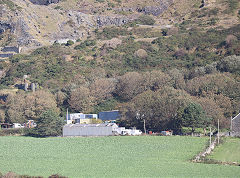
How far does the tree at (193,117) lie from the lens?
71.1m

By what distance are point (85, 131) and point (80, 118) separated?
10.9 meters

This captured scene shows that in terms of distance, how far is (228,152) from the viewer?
183 ft

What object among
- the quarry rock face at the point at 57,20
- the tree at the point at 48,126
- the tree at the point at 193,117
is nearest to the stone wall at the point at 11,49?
the quarry rock face at the point at 57,20

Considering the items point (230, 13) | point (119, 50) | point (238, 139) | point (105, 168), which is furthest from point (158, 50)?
point (105, 168)

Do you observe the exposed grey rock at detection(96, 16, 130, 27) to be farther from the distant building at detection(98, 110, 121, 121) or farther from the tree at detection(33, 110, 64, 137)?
the tree at detection(33, 110, 64, 137)

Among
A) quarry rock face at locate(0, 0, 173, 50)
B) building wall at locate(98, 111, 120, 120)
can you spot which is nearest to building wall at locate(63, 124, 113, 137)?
building wall at locate(98, 111, 120, 120)

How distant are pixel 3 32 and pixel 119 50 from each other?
107ft

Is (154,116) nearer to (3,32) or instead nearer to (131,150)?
(131,150)

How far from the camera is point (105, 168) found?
47.5m

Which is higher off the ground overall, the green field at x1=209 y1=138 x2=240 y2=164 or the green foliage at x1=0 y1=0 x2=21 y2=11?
the green foliage at x1=0 y1=0 x2=21 y2=11

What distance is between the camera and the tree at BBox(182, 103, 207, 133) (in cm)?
7112

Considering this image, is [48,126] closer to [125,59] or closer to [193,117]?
[193,117]

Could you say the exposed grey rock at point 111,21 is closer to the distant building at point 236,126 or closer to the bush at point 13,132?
the bush at point 13,132

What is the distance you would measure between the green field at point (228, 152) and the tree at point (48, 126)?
25.9m
